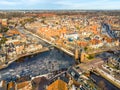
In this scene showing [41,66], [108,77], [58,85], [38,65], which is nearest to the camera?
[58,85]

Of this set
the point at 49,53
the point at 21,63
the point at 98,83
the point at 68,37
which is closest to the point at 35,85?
the point at 98,83

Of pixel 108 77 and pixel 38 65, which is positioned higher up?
pixel 108 77

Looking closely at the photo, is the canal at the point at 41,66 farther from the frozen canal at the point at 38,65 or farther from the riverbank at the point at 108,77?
the riverbank at the point at 108,77

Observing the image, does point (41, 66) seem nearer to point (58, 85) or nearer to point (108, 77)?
point (108, 77)

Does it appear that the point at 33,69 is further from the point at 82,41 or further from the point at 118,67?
the point at 82,41

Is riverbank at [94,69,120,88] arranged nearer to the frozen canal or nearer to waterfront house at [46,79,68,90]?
the frozen canal

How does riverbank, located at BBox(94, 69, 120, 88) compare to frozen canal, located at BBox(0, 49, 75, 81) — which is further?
frozen canal, located at BBox(0, 49, 75, 81)

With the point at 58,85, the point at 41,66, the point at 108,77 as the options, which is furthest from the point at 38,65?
the point at 58,85

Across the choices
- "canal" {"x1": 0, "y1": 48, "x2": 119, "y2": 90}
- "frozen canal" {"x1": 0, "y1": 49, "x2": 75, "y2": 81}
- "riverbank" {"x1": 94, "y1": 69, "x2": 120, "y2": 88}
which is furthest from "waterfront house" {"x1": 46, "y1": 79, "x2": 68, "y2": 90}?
"riverbank" {"x1": 94, "y1": 69, "x2": 120, "y2": 88}

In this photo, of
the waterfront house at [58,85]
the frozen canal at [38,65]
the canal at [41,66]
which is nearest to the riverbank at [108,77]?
the canal at [41,66]
